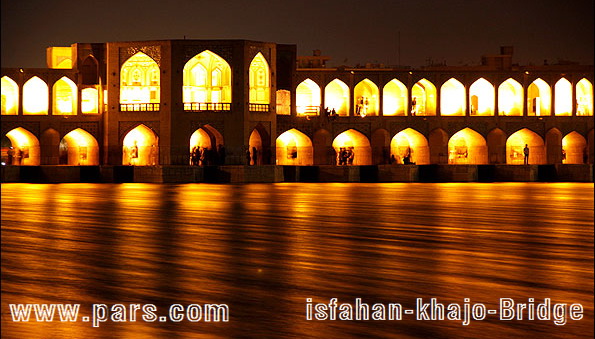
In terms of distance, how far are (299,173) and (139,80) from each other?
6.26m

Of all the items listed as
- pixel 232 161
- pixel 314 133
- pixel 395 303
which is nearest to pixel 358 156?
pixel 314 133

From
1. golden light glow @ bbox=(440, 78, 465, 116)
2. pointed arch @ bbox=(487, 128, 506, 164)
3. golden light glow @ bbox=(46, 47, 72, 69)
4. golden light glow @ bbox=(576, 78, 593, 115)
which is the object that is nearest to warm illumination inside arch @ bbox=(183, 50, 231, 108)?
golden light glow @ bbox=(440, 78, 465, 116)

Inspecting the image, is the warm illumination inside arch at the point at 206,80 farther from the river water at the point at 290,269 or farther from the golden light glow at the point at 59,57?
the river water at the point at 290,269

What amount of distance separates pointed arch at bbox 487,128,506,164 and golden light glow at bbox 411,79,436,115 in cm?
205

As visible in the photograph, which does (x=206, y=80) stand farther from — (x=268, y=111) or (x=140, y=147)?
(x=140, y=147)

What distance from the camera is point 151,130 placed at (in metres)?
27.9

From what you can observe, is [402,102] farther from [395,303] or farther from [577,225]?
[395,303]

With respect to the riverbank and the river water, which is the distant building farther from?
the river water

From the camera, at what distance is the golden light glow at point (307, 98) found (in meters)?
30.7

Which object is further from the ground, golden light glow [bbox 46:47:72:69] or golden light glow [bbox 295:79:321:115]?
golden light glow [bbox 46:47:72:69]

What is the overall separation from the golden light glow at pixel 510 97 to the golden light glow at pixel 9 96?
51.0 feet

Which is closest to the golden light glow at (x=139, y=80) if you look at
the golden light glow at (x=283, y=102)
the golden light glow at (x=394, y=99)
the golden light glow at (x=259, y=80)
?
the golden light glow at (x=259, y=80)

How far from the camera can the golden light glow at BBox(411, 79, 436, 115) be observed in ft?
103

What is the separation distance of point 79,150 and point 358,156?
8.84 meters
